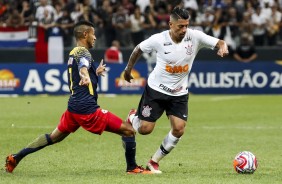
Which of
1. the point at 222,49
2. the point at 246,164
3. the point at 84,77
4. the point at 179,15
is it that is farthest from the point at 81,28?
the point at 246,164

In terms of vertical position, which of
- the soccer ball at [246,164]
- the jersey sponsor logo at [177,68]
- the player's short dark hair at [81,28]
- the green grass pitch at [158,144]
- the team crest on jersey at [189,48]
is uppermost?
the player's short dark hair at [81,28]

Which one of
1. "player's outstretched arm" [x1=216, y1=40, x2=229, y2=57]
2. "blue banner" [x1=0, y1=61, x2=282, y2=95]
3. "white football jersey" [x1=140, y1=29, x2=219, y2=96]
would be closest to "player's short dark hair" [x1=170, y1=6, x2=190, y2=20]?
"white football jersey" [x1=140, y1=29, x2=219, y2=96]

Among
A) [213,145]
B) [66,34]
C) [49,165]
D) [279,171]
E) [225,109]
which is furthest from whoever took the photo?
[66,34]

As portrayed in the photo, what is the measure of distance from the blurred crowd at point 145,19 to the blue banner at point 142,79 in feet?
6.18

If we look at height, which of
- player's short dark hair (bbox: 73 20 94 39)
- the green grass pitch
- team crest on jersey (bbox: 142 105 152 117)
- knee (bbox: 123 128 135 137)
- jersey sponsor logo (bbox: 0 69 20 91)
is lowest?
jersey sponsor logo (bbox: 0 69 20 91)

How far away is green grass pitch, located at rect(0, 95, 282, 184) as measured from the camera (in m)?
10.7

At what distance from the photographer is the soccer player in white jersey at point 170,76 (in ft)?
37.8

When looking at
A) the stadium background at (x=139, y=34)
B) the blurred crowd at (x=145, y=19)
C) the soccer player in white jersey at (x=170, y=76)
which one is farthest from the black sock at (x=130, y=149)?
the blurred crowd at (x=145, y=19)

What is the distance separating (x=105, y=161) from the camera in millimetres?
12609

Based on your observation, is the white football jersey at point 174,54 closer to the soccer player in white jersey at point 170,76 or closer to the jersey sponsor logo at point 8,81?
A: the soccer player in white jersey at point 170,76

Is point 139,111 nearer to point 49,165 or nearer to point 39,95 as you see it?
point 49,165

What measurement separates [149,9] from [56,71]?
4964mm

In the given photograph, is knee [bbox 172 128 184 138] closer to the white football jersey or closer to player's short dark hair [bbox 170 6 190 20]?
the white football jersey

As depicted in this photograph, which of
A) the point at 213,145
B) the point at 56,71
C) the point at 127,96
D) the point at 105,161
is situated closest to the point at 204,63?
the point at 127,96
